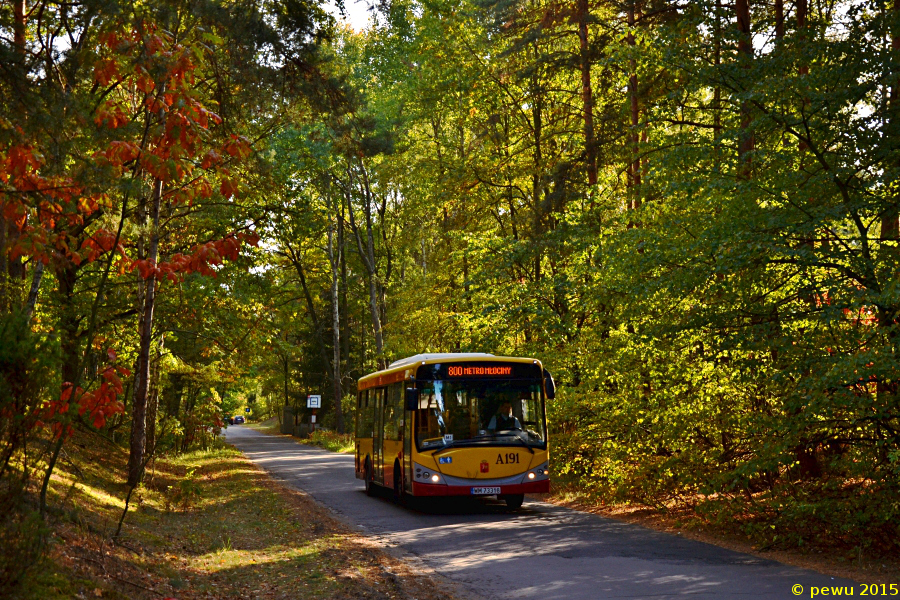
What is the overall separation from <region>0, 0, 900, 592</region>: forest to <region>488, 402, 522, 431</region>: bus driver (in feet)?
3.38

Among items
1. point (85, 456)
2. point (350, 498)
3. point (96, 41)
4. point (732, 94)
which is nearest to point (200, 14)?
point (96, 41)

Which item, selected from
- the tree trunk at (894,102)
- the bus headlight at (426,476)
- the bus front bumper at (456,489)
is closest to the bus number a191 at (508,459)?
the bus front bumper at (456,489)

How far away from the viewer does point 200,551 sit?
12172 millimetres

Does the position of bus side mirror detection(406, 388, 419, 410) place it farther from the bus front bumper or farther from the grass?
the grass

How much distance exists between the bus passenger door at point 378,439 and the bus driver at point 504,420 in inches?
154

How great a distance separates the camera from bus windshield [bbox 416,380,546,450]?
17.2 meters


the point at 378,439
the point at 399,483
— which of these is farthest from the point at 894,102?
the point at 378,439

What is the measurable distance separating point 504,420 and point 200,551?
7.06 meters

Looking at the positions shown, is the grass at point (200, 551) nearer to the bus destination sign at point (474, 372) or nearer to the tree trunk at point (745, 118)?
the bus destination sign at point (474, 372)

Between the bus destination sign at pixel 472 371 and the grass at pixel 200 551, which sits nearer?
the grass at pixel 200 551

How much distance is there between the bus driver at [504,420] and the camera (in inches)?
683

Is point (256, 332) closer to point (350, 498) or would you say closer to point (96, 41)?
point (350, 498)

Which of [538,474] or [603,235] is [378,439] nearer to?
[538,474]

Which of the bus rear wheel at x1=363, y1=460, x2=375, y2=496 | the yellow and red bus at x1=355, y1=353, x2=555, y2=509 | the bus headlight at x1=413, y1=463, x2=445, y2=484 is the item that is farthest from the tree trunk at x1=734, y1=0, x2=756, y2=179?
the bus rear wheel at x1=363, y1=460, x2=375, y2=496
